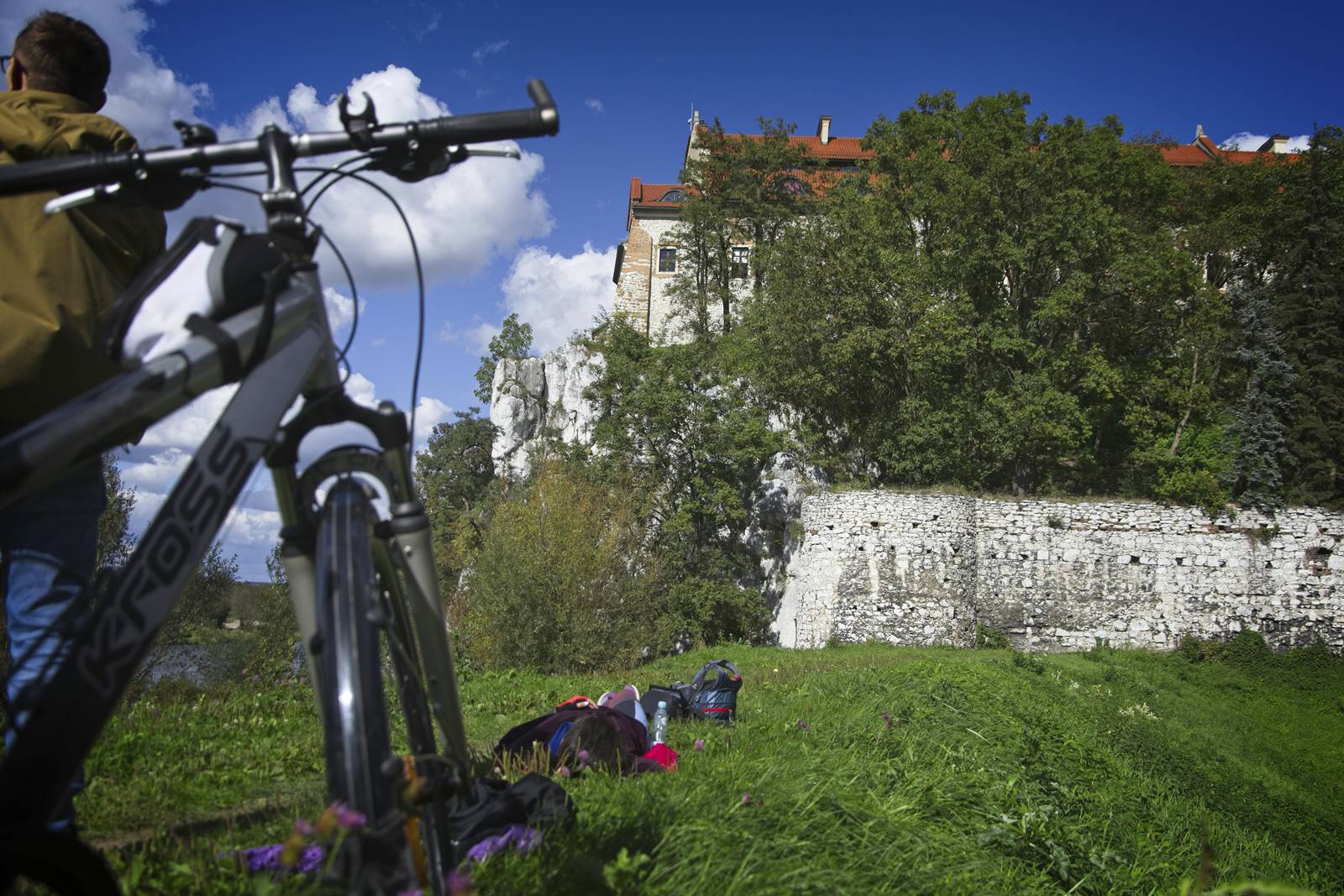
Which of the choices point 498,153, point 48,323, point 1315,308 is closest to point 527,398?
point 1315,308

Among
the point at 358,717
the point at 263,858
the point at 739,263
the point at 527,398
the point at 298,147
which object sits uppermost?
the point at 739,263

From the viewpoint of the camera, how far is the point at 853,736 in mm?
5105

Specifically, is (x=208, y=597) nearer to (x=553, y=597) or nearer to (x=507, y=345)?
(x=553, y=597)

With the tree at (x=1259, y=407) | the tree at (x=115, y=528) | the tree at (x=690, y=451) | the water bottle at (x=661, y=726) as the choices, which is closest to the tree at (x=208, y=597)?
the tree at (x=115, y=528)

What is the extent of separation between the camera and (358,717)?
1.39m

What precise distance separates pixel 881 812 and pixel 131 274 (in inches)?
127

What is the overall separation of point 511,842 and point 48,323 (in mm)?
1821

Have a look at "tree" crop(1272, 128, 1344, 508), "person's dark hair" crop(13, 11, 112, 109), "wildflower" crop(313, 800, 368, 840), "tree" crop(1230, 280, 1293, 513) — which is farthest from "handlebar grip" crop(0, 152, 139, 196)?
"tree" crop(1272, 128, 1344, 508)

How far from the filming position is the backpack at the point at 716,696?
5.97 metres

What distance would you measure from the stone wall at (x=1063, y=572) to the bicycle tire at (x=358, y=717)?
1995cm

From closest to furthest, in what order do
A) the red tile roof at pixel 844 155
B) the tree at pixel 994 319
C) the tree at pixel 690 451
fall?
the tree at pixel 994 319, the tree at pixel 690 451, the red tile roof at pixel 844 155

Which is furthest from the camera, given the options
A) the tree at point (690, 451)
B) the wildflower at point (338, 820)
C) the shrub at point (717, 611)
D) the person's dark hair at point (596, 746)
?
the tree at point (690, 451)

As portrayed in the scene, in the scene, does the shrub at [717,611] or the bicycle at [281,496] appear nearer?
the bicycle at [281,496]

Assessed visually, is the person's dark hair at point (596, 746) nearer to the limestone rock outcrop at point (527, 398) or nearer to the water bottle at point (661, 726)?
the water bottle at point (661, 726)
